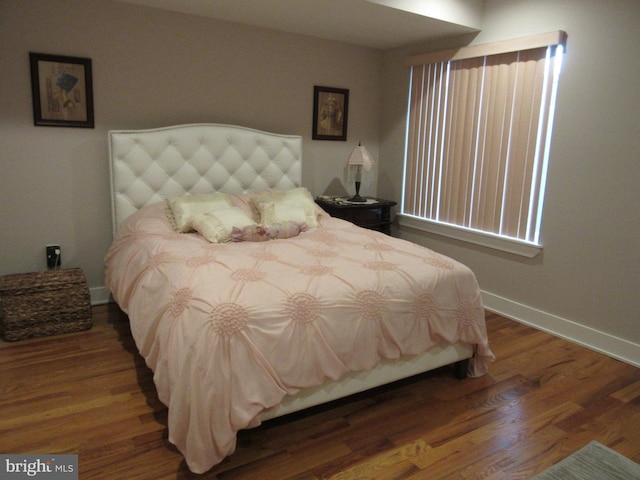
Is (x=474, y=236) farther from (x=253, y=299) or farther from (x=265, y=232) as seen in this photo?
(x=253, y=299)

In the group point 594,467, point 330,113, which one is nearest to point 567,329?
point 594,467

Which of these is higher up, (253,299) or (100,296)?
(253,299)

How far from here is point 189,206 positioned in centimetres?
310

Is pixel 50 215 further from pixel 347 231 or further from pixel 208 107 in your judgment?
pixel 347 231

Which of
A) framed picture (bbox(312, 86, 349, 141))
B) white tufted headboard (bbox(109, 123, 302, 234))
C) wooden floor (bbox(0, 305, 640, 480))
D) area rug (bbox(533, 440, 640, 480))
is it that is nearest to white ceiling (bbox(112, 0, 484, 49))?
framed picture (bbox(312, 86, 349, 141))

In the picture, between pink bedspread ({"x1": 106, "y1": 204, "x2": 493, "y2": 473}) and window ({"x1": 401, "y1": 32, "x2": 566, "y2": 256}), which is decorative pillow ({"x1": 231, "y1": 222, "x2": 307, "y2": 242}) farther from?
window ({"x1": 401, "y1": 32, "x2": 566, "y2": 256})

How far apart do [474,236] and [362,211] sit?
1004 millimetres

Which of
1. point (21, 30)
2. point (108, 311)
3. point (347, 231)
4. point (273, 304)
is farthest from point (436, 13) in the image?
point (108, 311)

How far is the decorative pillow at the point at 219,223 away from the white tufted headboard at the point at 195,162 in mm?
618

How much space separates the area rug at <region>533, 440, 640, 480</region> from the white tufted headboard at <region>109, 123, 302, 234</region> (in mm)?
2859

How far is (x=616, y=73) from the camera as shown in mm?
2750

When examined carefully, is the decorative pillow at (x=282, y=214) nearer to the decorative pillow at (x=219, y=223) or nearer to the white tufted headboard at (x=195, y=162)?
the decorative pillow at (x=219, y=223)

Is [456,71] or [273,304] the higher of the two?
[456,71]

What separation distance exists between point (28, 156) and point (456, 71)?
334 centimetres
